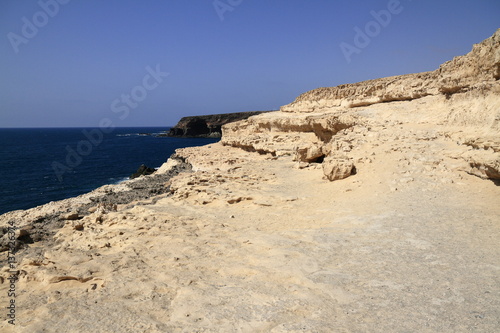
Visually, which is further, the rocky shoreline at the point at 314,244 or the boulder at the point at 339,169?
the boulder at the point at 339,169

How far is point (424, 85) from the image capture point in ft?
46.4

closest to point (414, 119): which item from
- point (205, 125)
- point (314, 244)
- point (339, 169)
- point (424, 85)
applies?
point (424, 85)

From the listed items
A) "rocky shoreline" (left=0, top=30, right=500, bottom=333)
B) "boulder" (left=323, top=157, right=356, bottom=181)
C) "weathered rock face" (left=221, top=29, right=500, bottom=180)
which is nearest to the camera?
"rocky shoreline" (left=0, top=30, right=500, bottom=333)

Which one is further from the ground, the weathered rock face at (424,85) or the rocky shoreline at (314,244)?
the weathered rock face at (424,85)

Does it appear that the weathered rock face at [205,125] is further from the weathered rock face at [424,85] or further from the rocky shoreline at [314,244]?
the rocky shoreline at [314,244]

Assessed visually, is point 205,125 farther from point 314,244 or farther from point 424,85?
point 314,244

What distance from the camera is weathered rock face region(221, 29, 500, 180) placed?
847cm

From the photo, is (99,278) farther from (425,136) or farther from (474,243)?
(425,136)

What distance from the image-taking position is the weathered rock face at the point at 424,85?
10.2 metres

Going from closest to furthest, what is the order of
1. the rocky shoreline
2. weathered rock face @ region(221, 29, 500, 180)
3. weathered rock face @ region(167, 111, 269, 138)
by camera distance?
the rocky shoreline < weathered rock face @ region(221, 29, 500, 180) < weathered rock face @ region(167, 111, 269, 138)

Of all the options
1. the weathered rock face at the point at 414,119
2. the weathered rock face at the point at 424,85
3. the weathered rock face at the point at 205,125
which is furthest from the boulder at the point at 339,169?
the weathered rock face at the point at 205,125

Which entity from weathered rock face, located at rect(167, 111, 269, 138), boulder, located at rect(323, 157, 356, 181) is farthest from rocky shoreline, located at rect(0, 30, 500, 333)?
weathered rock face, located at rect(167, 111, 269, 138)

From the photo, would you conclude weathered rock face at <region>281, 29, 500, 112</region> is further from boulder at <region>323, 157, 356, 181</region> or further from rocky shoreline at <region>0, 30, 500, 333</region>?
boulder at <region>323, 157, 356, 181</region>

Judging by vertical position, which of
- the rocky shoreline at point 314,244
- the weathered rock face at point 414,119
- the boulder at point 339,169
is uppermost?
the weathered rock face at point 414,119
